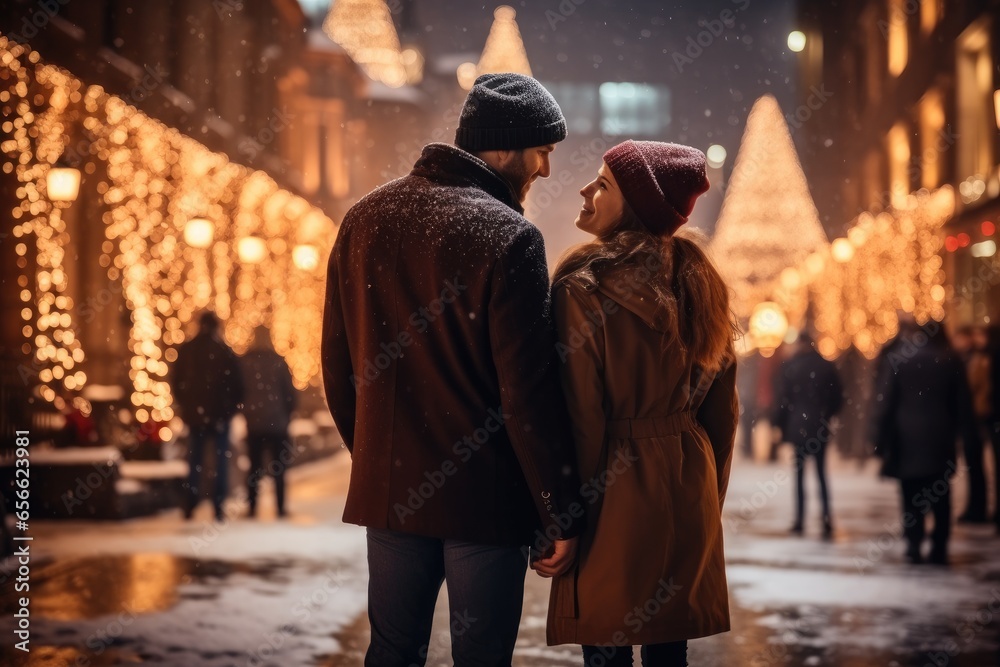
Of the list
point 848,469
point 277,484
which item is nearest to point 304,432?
point 277,484

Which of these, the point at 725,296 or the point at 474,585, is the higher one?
the point at 725,296

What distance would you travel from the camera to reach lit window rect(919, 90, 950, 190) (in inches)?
1141

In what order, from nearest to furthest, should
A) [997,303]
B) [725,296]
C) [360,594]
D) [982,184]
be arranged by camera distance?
[725,296] < [360,594] < [997,303] < [982,184]

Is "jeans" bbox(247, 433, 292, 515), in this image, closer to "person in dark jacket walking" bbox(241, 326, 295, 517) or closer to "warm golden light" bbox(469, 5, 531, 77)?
"person in dark jacket walking" bbox(241, 326, 295, 517)

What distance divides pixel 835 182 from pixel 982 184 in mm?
25369

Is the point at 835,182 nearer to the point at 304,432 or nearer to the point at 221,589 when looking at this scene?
the point at 304,432

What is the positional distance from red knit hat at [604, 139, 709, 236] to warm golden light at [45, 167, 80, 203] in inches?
437

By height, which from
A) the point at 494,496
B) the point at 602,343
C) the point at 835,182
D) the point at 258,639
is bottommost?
the point at 258,639

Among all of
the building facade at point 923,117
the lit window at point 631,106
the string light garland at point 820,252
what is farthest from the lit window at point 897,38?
the lit window at point 631,106

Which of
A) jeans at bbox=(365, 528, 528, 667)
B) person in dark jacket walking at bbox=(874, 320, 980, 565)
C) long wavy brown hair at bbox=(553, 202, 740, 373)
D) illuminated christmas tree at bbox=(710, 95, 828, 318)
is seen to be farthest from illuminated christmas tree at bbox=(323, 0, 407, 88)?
jeans at bbox=(365, 528, 528, 667)

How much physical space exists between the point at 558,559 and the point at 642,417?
1.65 ft

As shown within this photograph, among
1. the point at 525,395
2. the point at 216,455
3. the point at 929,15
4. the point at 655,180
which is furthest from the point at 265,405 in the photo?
the point at 929,15

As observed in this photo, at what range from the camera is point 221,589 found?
27.0 feet

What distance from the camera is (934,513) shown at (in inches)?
400
